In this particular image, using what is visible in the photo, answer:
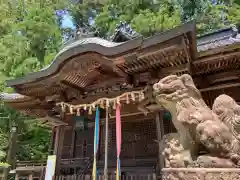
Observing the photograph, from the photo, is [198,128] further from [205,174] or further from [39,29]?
[39,29]

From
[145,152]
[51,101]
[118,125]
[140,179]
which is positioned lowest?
[140,179]

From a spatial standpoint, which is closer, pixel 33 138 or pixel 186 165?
pixel 186 165

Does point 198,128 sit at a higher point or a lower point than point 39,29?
lower

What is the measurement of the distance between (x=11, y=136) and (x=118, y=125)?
23.1 feet

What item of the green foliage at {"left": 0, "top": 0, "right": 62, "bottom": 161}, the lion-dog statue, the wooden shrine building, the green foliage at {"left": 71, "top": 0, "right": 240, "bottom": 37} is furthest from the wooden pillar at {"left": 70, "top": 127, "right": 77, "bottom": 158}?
the green foliage at {"left": 71, "top": 0, "right": 240, "bottom": 37}

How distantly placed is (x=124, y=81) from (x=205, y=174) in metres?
3.87

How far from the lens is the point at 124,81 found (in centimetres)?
639

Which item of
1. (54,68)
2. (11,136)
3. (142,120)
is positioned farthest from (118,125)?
(11,136)

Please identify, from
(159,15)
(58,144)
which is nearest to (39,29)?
(159,15)

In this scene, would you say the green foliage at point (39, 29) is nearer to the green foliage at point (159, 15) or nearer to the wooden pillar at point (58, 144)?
the green foliage at point (159, 15)

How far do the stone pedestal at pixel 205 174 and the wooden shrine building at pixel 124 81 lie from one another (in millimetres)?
2635

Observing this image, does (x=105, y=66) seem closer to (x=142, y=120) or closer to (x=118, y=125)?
(x=118, y=125)

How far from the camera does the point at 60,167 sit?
784 centimetres

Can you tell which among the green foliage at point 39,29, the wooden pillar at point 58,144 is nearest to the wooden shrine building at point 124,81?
the wooden pillar at point 58,144
